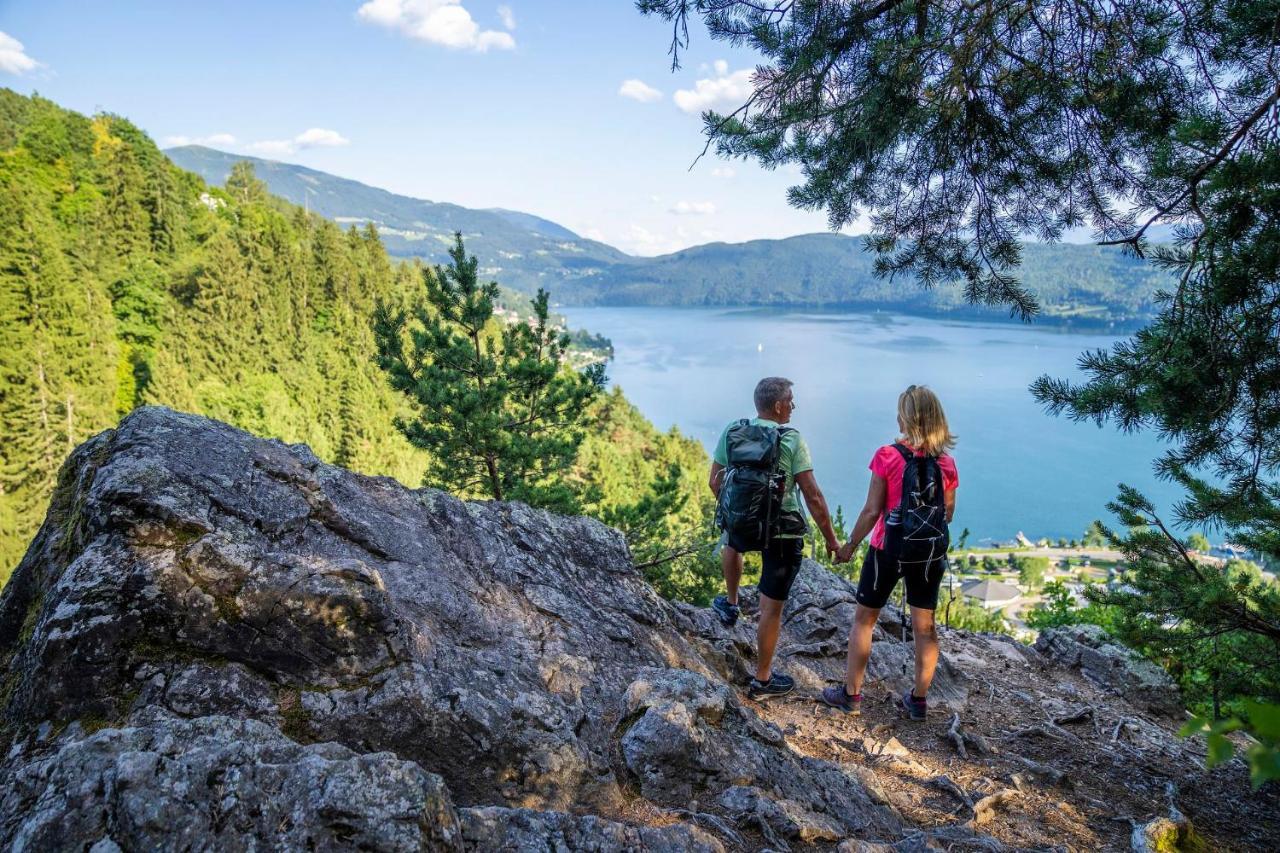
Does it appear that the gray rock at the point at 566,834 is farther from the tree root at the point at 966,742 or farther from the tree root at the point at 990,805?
the tree root at the point at 966,742

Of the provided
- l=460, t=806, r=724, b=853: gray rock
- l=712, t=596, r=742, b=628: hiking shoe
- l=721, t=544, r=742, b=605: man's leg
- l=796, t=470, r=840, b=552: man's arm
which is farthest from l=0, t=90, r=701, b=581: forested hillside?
l=460, t=806, r=724, b=853: gray rock

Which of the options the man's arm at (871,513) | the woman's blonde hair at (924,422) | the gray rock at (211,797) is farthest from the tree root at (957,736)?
the gray rock at (211,797)

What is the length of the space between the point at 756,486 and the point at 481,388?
6.84 metres

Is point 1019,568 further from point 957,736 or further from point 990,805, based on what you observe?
point 990,805

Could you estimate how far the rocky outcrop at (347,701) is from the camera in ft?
6.06

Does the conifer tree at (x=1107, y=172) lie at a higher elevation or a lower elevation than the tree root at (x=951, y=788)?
higher

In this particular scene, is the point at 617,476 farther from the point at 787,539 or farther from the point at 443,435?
the point at 787,539

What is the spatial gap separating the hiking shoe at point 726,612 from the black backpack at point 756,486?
144 cm

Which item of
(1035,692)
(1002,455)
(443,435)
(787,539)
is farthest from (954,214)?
(1002,455)

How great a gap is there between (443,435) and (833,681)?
675cm

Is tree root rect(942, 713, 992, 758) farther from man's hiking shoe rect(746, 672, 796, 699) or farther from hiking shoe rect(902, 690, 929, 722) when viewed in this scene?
man's hiking shoe rect(746, 672, 796, 699)

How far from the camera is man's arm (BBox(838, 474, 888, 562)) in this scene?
155 inches

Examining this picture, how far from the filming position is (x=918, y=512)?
3.82 metres

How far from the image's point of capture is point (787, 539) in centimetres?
424
